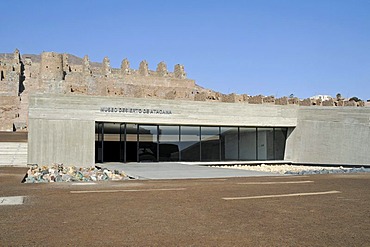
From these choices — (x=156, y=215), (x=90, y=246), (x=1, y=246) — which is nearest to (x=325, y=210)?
(x=156, y=215)

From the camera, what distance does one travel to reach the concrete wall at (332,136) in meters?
24.9

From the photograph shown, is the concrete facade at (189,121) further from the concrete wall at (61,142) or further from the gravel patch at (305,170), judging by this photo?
the gravel patch at (305,170)

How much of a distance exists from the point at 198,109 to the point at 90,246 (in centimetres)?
1958

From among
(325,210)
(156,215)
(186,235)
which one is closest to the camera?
(186,235)

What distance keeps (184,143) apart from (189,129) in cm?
89

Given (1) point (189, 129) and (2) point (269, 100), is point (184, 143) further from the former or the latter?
(2) point (269, 100)

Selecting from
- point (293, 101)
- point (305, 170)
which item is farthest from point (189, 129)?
point (293, 101)

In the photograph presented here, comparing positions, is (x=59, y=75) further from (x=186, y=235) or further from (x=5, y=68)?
(x=186, y=235)

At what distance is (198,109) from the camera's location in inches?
974

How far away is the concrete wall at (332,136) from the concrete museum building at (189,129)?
0.18 feet

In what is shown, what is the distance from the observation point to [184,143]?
83.1ft

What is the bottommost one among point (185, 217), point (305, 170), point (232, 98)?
point (305, 170)

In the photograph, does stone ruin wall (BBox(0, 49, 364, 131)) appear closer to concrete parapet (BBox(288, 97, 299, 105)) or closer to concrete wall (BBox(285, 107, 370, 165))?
concrete parapet (BBox(288, 97, 299, 105))

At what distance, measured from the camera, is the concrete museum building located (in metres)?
21.5
